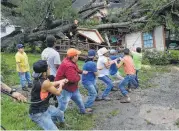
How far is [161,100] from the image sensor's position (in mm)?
11953

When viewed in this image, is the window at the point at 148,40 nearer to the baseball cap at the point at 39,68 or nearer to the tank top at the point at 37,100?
the baseball cap at the point at 39,68

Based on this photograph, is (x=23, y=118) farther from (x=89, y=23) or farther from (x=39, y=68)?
(x=89, y=23)

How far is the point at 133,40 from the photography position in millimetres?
→ 27625

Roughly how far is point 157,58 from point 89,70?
1277 centimetres

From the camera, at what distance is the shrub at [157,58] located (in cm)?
2188

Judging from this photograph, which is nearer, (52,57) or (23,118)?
(23,118)

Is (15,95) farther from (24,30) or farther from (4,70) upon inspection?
(24,30)

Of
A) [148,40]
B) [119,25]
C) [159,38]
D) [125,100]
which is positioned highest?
[119,25]

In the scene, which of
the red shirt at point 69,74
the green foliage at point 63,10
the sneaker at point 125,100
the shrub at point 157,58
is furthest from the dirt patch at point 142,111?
the green foliage at point 63,10

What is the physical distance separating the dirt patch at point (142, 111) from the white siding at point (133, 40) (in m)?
13.7

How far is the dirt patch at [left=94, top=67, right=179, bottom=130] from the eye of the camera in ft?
30.6

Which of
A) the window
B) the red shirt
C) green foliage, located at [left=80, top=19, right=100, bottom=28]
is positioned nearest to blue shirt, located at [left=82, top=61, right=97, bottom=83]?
the red shirt

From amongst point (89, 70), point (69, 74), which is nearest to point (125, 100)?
Answer: point (89, 70)

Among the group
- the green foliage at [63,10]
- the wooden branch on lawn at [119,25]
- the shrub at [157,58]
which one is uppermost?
the green foliage at [63,10]
